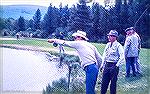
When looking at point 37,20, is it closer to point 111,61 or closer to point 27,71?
point 27,71

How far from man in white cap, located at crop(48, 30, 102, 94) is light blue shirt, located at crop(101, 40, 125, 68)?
8cm

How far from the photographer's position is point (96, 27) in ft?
16.6

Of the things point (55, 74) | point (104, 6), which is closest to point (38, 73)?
point (55, 74)

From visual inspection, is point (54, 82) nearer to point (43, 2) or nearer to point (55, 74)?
point (55, 74)

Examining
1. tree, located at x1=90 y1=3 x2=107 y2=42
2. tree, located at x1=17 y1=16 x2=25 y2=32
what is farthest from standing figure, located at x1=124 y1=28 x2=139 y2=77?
tree, located at x1=17 y1=16 x2=25 y2=32

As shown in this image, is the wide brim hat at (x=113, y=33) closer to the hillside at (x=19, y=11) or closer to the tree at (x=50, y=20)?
the tree at (x=50, y=20)

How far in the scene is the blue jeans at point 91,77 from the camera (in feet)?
16.0

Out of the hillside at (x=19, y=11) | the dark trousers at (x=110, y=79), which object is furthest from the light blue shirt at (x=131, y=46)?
the hillside at (x=19, y=11)

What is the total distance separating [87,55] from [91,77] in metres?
0.28

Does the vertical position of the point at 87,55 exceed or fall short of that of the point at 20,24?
it falls short

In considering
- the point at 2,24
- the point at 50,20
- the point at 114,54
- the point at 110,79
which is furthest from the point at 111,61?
the point at 2,24

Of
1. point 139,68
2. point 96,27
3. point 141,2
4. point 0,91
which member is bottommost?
point 0,91

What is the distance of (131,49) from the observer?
5059 millimetres

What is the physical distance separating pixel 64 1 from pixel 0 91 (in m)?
1.34
